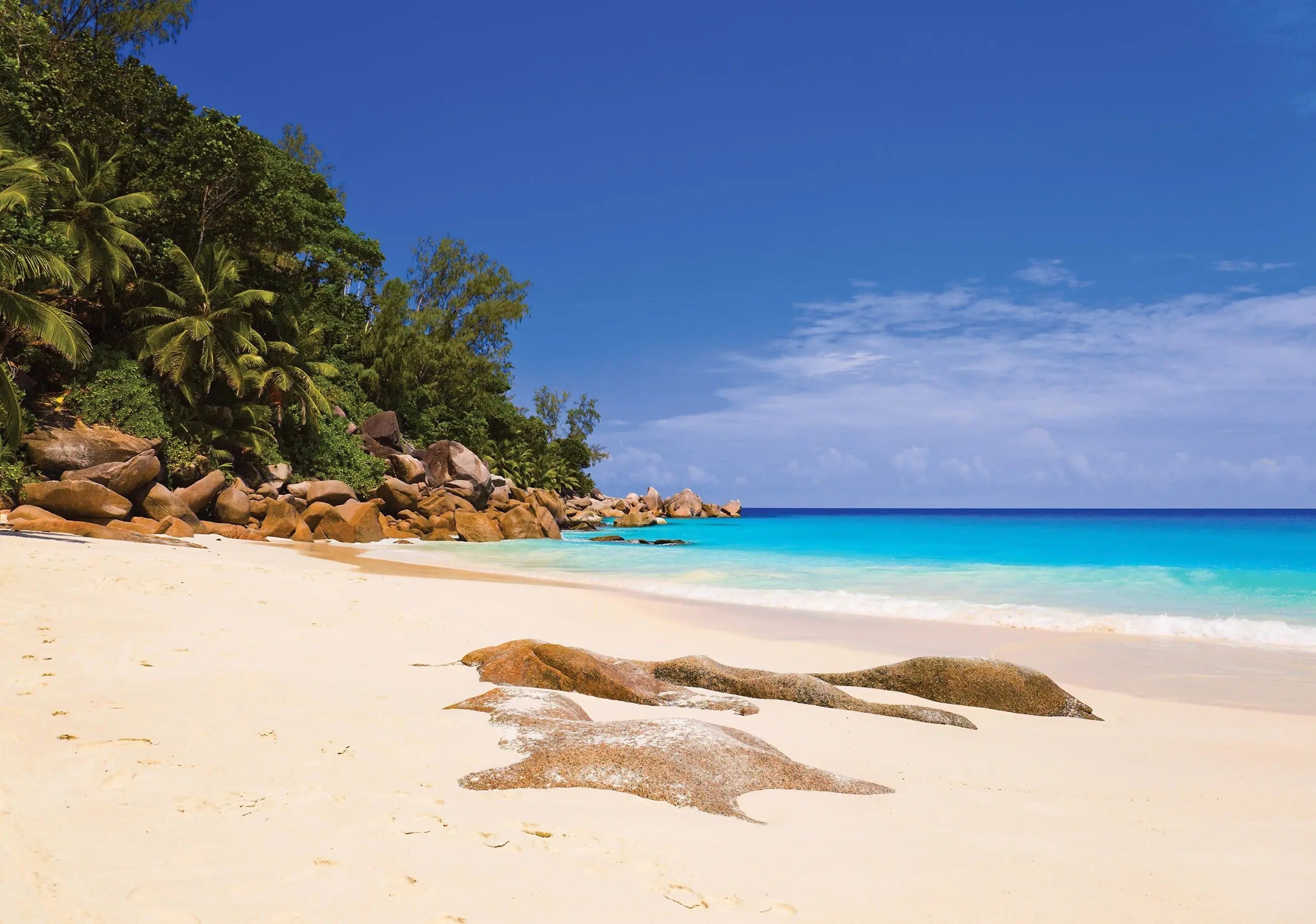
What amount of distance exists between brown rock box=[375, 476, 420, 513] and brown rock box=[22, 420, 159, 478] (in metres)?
10.0

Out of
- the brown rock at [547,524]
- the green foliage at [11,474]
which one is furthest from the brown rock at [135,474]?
the brown rock at [547,524]

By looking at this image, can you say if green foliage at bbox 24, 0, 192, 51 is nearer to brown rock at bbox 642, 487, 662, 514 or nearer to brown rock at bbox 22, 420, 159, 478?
brown rock at bbox 22, 420, 159, 478

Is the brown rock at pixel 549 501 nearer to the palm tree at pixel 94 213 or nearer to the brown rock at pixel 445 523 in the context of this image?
the brown rock at pixel 445 523

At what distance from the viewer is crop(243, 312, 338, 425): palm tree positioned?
2617cm

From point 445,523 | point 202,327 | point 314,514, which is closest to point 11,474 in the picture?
point 202,327

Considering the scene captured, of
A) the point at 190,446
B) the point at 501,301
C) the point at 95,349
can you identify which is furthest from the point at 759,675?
the point at 501,301

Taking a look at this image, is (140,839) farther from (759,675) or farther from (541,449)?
(541,449)

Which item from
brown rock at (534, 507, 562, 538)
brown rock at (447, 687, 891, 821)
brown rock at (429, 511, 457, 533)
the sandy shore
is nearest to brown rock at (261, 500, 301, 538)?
brown rock at (429, 511, 457, 533)

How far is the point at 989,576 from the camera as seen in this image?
2003 centimetres

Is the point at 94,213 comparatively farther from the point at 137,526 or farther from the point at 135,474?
the point at 137,526

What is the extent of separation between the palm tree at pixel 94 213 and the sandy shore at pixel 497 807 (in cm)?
1687

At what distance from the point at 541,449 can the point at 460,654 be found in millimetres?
45187

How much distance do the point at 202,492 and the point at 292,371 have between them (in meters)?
7.20

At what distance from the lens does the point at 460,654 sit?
24.0 feet
